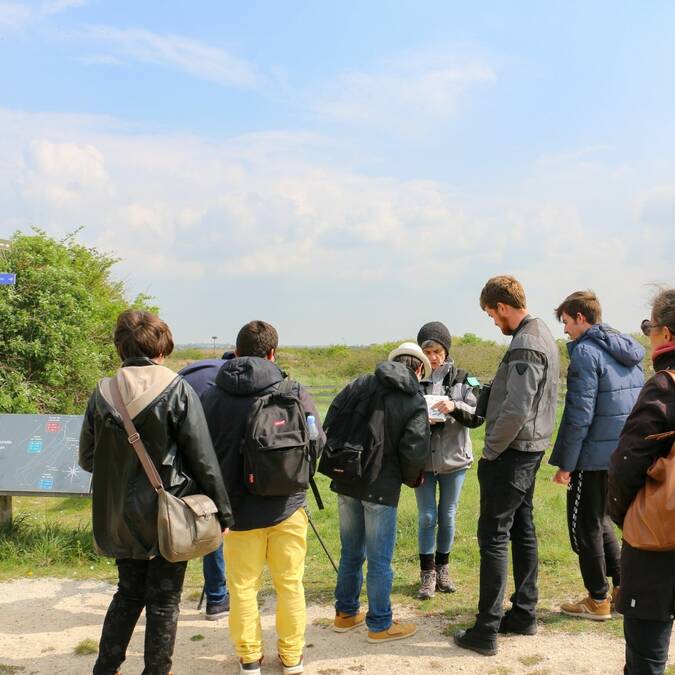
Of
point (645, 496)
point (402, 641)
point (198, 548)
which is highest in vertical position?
point (645, 496)

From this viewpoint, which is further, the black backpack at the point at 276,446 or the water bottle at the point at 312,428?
the water bottle at the point at 312,428

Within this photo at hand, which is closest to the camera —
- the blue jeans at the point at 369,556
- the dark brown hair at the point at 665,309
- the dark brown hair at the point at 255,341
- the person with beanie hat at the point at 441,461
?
the dark brown hair at the point at 665,309

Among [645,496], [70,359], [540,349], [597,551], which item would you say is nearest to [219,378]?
[540,349]

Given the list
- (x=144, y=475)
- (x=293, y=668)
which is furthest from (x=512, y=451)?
(x=144, y=475)

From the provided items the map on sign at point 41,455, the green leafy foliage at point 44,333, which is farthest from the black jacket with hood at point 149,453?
the green leafy foliage at point 44,333

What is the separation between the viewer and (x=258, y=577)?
3.91 meters

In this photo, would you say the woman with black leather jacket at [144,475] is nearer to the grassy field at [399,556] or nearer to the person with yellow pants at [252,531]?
the person with yellow pants at [252,531]

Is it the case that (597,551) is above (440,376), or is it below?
below

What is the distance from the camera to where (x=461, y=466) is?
5.23m

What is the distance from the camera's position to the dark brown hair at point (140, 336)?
3568 mm

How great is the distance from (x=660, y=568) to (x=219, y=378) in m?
2.29

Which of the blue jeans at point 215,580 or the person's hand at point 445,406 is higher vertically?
the person's hand at point 445,406

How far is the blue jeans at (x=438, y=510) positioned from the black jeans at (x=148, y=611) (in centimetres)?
218

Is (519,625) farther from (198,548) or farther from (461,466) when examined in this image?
(198,548)
